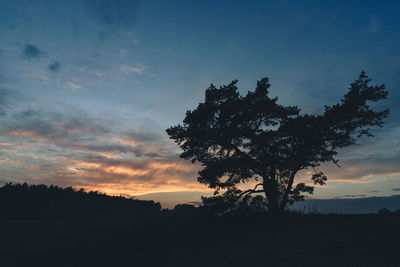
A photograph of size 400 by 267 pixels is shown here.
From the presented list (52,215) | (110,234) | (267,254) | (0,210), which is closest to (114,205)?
(52,215)

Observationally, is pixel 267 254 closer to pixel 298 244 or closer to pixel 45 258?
pixel 298 244

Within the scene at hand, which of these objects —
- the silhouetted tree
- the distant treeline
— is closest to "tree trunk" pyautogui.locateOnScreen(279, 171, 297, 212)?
the silhouetted tree

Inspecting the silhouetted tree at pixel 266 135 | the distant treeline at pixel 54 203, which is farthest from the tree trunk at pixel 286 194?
the distant treeline at pixel 54 203

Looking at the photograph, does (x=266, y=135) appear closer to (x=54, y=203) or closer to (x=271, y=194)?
(x=271, y=194)

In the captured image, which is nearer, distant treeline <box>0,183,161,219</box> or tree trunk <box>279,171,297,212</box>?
tree trunk <box>279,171,297,212</box>

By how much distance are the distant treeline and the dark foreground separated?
123 feet

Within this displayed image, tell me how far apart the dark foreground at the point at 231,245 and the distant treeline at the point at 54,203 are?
37.4m

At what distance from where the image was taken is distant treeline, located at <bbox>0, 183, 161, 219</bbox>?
50562 mm

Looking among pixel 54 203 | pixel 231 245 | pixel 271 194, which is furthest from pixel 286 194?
pixel 54 203

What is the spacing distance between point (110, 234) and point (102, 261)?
257 inches

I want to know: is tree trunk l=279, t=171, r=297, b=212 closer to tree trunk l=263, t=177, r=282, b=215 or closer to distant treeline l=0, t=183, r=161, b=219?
tree trunk l=263, t=177, r=282, b=215

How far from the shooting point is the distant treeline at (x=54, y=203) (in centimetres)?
5056

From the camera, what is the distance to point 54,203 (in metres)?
58.3

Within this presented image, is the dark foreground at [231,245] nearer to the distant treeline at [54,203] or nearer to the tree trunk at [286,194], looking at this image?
the tree trunk at [286,194]
